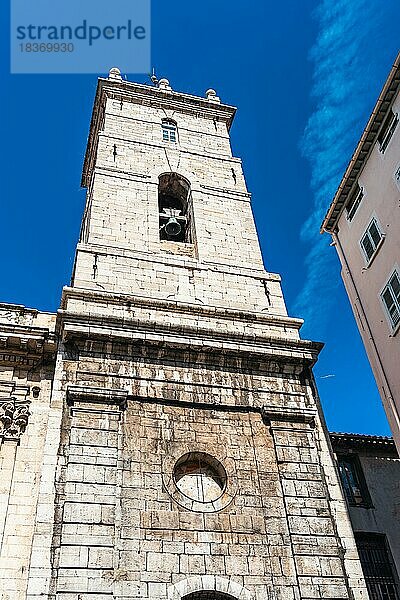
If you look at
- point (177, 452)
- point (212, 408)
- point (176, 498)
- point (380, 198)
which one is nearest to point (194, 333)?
point (212, 408)

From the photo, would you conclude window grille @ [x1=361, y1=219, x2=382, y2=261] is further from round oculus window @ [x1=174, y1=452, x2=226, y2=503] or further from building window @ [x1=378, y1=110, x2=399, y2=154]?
round oculus window @ [x1=174, y1=452, x2=226, y2=503]

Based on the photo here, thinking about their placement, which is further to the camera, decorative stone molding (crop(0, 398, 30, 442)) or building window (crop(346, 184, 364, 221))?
building window (crop(346, 184, 364, 221))

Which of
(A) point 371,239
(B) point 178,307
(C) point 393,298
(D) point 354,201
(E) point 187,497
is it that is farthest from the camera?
(D) point 354,201

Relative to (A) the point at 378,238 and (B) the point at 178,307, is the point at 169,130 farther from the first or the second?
(B) the point at 178,307

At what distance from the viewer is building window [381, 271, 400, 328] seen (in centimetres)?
1516

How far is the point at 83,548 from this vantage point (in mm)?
9672

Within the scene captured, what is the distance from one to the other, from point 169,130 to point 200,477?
1326 centimetres

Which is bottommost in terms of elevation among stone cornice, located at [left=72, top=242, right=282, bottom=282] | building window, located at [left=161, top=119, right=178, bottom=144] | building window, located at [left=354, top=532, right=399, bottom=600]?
building window, located at [left=354, top=532, right=399, bottom=600]

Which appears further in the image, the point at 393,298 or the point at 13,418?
the point at 393,298

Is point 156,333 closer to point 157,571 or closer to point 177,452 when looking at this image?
point 177,452

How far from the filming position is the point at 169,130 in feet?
68.5

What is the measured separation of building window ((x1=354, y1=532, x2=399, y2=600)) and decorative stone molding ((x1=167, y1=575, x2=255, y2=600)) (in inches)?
247

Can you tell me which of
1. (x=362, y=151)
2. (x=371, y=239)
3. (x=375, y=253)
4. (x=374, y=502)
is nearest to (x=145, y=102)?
(x=362, y=151)

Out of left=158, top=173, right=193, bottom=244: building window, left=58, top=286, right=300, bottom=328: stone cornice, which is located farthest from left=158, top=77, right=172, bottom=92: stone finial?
left=58, top=286, right=300, bottom=328: stone cornice
